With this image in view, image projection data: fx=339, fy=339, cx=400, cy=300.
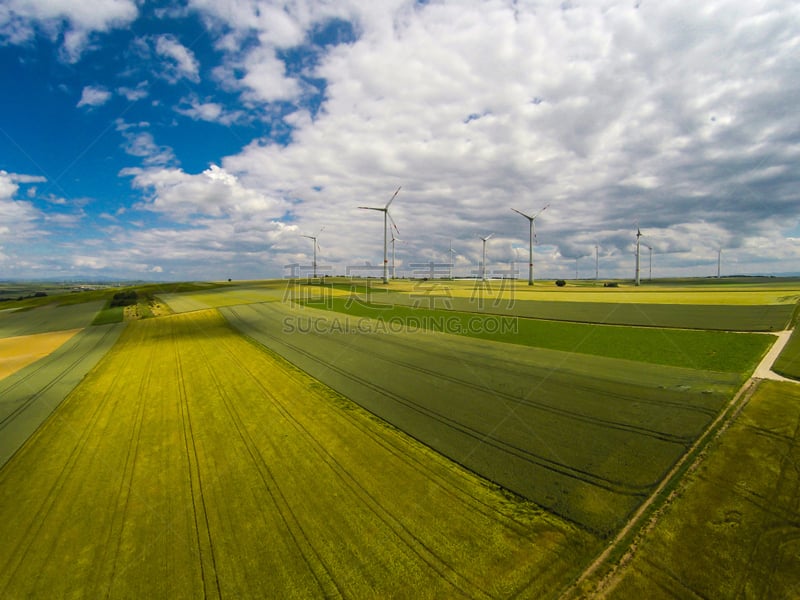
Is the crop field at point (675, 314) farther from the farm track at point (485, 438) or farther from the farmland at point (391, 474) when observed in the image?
the farm track at point (485, 438)

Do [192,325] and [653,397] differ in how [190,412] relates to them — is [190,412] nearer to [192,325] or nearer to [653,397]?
[653,397]

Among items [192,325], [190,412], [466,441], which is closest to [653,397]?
[466,441]

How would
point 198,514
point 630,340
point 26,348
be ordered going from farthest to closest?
point 26,348
point 630,340
point 198,514

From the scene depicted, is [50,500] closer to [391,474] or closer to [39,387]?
[391,474]

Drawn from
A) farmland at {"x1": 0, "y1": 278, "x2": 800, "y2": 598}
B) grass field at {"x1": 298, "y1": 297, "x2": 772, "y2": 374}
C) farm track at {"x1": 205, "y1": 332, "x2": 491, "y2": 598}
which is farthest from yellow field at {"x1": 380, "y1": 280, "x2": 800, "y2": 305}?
farm track at {"x1": 205, "y1": 332, "x2": 491, "y2": 598}

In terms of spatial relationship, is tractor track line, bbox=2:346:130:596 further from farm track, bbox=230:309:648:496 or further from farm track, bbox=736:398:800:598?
farm track, bbox=736:398:800:598

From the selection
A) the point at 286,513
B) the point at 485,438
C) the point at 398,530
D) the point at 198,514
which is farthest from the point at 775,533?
the point at 198,514
